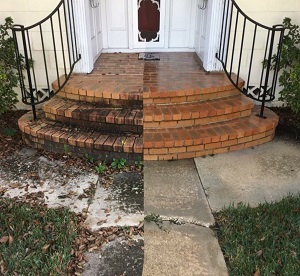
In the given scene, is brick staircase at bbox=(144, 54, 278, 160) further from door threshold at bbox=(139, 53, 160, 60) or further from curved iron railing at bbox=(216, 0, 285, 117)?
door threshold at bbox=(139, 53, 160, 60)

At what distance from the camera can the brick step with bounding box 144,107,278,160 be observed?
2990 millimetres

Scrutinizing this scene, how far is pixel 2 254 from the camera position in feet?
6.39

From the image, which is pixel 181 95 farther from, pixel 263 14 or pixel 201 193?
pixel 263 14

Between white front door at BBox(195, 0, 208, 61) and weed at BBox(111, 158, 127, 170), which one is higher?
white front door at BBox(195, 0, 208, 61)

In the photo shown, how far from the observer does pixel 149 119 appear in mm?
3107

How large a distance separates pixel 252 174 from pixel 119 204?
1236mm

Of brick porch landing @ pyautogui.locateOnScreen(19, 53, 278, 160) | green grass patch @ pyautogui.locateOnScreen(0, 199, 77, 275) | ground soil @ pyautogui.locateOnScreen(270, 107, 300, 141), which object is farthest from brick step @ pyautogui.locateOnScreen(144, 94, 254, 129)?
green grass patch @ pyautogui.locateOnScreen(0, 199, 77, 275)

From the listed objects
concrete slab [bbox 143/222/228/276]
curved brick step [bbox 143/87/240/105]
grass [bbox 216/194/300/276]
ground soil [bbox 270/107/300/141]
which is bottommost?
ground soil [bbox 270/107/300/141]

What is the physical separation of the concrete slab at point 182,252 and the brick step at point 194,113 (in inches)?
46.1

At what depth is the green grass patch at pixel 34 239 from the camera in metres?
1.87

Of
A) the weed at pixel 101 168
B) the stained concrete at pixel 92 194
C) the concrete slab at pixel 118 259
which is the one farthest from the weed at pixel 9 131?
the concrete slab at pixel 118 259

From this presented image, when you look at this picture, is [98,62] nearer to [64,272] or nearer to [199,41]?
[199,41]

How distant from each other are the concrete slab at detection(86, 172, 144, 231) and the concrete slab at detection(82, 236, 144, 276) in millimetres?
192

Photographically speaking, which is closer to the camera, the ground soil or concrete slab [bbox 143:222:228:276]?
concrete slab [bbox 143:222:228:276]
